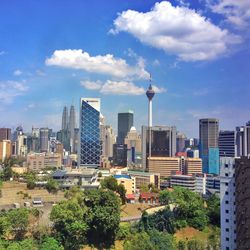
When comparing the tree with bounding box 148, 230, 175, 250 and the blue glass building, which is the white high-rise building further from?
the blue glass building

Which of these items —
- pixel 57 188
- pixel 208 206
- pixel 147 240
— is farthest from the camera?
pixel 57 188

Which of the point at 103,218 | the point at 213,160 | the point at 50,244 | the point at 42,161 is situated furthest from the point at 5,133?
the point at 50,244

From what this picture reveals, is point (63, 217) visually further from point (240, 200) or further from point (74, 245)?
point (240, 200)

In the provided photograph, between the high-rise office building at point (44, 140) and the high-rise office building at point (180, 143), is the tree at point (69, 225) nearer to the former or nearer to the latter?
the high-rise office building at point (180, 143)

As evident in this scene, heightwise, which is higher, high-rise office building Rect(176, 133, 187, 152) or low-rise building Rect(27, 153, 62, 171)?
high-rise office building Rect(176, 133, 187, 152)

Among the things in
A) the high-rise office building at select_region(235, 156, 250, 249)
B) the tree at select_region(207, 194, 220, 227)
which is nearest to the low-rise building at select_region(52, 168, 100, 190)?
the tree at select_region(207, 194, 220, 227)

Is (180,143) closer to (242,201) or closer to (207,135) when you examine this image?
(207,135)

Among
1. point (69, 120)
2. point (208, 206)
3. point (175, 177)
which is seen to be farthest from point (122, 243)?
point (69, 120)
